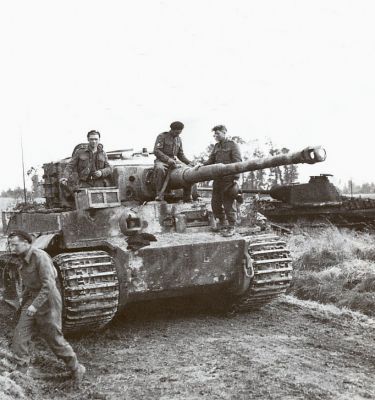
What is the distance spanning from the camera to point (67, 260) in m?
7.55

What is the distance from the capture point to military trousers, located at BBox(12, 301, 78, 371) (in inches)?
237

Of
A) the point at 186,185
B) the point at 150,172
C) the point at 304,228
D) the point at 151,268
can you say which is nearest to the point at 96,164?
the point at 150,172

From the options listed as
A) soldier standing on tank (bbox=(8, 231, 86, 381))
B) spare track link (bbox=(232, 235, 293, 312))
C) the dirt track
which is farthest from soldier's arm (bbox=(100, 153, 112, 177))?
soldier standing on tank (bbox=(8, 231, 86, 381))

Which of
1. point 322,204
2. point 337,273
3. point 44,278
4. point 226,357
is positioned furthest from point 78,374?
point 322,204

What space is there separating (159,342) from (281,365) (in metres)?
1.85

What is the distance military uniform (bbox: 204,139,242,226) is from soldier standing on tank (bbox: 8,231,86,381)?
375 centimetres

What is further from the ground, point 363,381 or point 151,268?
point 151,268

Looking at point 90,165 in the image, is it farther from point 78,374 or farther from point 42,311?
point 78,374

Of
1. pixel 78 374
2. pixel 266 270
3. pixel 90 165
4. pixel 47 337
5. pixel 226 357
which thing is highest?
pixel 90 165

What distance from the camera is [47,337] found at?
602 cm

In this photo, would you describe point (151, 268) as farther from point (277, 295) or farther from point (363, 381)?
point (363, 381)

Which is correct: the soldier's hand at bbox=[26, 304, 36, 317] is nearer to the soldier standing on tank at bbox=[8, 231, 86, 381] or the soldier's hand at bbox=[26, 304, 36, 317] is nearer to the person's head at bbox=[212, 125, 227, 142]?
the soldier standing on tank at bbox=[8, 231, 86, 381]

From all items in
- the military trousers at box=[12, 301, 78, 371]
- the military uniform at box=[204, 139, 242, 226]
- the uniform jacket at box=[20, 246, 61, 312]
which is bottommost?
the military trousers at box=[12, 301, 78, 371]

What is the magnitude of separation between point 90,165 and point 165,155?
3.89ft
